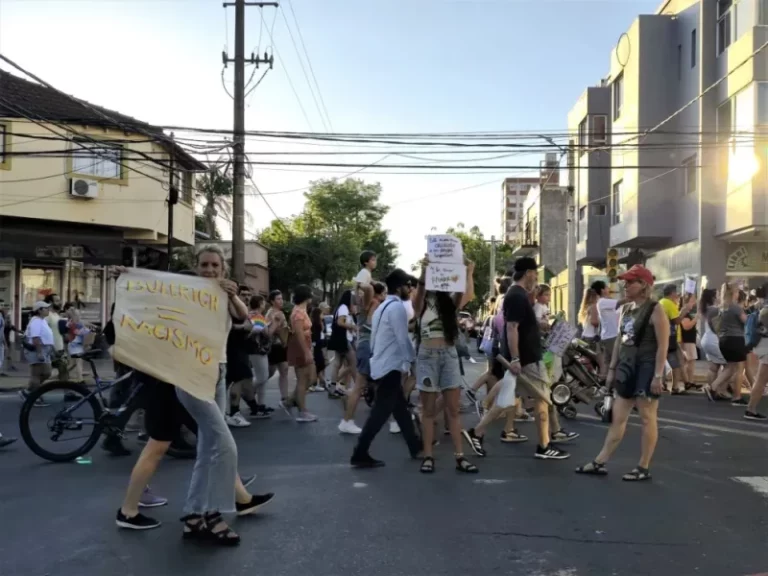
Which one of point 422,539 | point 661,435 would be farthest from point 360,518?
point 661,435

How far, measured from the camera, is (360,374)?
8773 millimetres

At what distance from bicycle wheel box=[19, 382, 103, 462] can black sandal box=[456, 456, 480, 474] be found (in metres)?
3.37

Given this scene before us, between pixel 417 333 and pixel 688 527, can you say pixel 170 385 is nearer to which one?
pixel 417 333

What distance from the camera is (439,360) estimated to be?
6.65 metres

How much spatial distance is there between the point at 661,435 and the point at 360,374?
11.4ft

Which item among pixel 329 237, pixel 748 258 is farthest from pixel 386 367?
pixel 329 237

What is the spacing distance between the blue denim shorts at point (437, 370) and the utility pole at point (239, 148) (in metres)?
11.2

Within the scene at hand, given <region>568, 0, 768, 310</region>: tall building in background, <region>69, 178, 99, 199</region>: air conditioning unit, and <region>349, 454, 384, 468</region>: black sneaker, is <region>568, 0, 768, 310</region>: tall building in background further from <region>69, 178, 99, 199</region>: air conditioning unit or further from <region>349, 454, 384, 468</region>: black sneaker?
<region>349, 454, 384, 468</region>: black sneaker

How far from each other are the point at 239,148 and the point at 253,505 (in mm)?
13618

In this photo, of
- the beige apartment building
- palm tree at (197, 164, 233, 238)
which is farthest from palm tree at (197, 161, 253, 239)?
the beige apartment building

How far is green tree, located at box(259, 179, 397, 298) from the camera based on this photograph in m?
51.5

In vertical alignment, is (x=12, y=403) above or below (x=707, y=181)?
below

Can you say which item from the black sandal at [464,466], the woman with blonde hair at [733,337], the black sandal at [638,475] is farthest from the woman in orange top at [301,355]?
the woman with blonde hair at [733,337]

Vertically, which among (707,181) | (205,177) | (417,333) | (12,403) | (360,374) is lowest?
(12,403)
